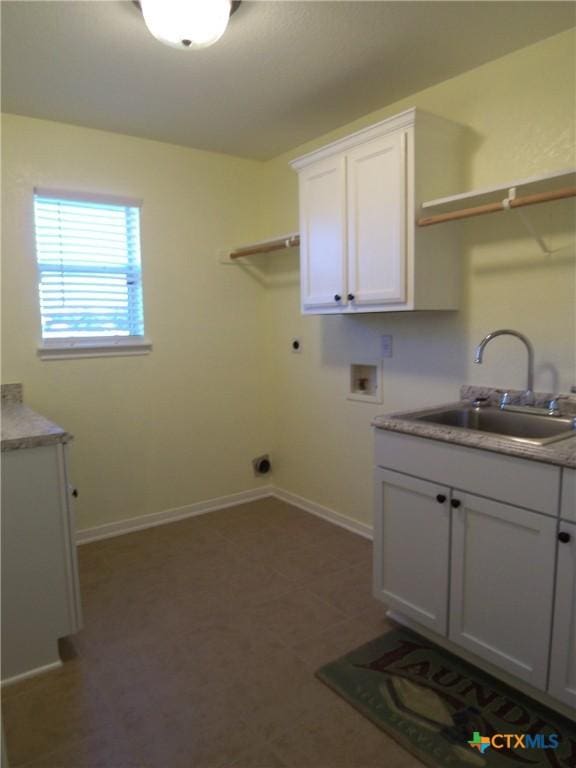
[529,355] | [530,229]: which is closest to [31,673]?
[529,355]

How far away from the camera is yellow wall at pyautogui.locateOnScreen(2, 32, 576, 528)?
221 centimetres

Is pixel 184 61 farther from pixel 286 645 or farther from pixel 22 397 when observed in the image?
pixel 286 645

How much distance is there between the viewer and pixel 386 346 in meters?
2.91

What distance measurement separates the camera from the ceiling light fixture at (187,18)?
5.62 ft

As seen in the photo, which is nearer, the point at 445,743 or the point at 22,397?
the point at 445,743

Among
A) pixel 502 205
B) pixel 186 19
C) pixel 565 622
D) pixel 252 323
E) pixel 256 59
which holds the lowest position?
pixel 565 622

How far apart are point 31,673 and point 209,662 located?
0.67 m

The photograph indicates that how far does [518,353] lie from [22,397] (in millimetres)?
2576

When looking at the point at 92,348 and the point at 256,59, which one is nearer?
the point at 256,59

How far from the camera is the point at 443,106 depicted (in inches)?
98.7

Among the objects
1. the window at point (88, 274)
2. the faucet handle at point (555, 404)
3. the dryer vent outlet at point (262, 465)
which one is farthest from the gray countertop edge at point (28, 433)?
the faucet handle at point (555, 404)

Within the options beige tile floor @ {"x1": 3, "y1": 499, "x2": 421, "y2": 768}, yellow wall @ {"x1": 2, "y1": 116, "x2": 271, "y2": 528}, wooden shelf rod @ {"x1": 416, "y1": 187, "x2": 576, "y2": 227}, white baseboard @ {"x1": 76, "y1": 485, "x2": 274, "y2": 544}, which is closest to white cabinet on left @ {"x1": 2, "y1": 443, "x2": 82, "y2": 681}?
beige tile floor @ {"x1": 3, "y1": 499, "x2": 421, "y2": 768}

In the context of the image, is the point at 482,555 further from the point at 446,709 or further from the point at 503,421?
the point at 503,421

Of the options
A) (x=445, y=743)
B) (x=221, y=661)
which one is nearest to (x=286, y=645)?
(x=221, y=661)
